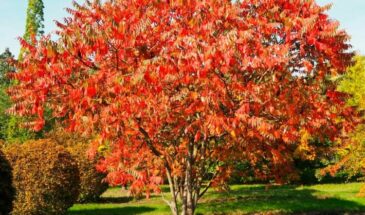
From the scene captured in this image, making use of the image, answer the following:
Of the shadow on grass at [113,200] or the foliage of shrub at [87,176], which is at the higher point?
the foliage of shrub at [87,176]

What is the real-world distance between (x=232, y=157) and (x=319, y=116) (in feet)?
9.32

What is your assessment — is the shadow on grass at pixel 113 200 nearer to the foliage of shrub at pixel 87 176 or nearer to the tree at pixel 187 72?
the foliage of shrub at pixel 87 176

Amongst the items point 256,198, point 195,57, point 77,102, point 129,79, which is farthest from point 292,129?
point 256,198

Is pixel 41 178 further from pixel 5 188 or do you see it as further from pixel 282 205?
pixel 282 205

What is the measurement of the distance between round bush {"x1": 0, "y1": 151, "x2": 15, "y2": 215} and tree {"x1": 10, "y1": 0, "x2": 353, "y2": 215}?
3883mm

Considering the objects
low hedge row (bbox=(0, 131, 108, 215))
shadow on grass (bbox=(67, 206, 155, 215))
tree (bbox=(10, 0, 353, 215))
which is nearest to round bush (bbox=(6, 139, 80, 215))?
low hedge row (bbox=(0, 131, 108, 215))

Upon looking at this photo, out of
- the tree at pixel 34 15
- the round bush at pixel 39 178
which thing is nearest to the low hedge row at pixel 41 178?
the round bush at pixel 39 178

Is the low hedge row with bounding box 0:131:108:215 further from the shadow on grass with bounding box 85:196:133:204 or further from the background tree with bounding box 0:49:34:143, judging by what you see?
the background tree with bounding box 0:49:34:143

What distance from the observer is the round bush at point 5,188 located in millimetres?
12617

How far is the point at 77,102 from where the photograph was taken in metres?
8.66

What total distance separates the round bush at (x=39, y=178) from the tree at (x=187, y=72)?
7.27m

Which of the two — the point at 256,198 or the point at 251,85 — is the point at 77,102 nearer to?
the point at 251,85

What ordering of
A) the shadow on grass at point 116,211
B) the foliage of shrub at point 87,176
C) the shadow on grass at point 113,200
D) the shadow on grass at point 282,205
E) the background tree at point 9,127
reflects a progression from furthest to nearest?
1. the background tree at point 9,127
2. the shadow on grass at point 113,200
3. the foliage of shrub at point 87,176
4. the shadow on grass at point 116,211
5. the shadow on grass at point 282,205

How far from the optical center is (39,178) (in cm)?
1658
